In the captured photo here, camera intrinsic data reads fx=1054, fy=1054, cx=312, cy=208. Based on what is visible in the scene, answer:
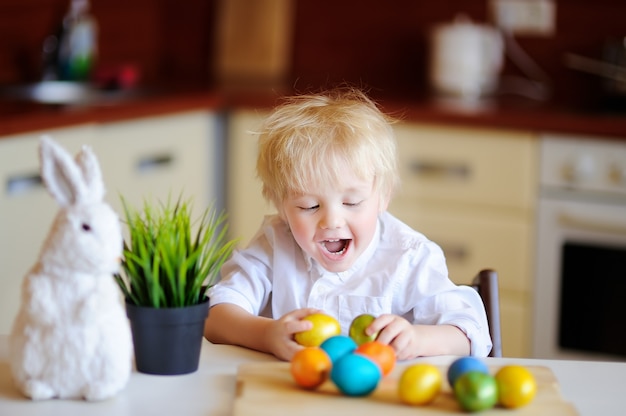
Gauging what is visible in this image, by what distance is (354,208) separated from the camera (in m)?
1.44

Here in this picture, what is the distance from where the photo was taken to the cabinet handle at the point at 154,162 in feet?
9.66

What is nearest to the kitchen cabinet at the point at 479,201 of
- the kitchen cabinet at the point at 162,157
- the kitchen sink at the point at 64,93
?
the kitchen cabinet at the point at 162,157

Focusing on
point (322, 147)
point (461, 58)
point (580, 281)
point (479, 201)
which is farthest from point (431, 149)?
point (322, 147)

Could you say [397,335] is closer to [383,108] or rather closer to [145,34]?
[383,108]

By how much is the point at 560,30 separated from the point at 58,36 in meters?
1.56

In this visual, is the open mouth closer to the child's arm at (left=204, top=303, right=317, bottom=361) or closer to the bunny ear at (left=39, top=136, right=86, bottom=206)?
the child's arm at (left=204, top=303, right=317, bottom=361)

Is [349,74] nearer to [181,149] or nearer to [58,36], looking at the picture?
[181,149]

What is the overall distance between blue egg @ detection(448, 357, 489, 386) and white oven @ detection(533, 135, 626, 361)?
182 centimetres

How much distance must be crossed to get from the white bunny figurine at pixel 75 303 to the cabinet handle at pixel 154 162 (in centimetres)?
188

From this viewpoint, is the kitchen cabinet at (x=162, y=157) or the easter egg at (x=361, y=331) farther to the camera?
the kitchen cabinet at (x=162, y=157)

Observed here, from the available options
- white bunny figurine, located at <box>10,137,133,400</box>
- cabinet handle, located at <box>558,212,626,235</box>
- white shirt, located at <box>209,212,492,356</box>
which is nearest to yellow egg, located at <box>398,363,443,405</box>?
white bunny figurine, located at <box>10,137,133,400</box>

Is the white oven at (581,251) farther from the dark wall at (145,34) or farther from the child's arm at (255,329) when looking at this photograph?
the child's arm at (255,329)

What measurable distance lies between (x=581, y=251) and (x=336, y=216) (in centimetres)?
162

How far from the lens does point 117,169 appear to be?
2.82m
